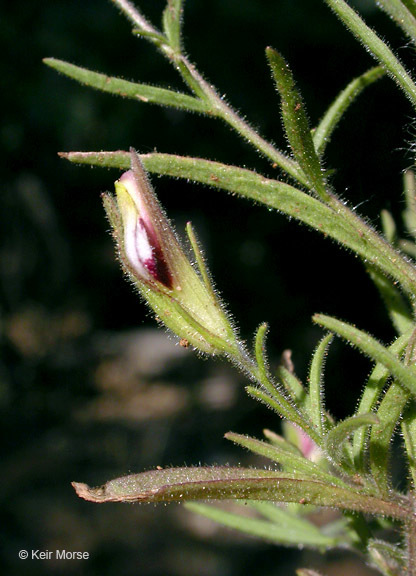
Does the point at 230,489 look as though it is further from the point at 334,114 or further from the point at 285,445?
the point at 334,114

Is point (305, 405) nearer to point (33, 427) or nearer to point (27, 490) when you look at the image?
point (27, 490)

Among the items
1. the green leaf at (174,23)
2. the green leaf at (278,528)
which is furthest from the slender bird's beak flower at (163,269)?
the green leaf at (278,528)

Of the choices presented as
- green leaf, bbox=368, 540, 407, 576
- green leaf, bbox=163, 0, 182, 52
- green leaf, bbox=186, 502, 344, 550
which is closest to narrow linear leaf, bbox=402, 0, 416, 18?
green leaf, bbox=163, 0, 182, 52

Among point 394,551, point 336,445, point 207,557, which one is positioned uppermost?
point 336,445

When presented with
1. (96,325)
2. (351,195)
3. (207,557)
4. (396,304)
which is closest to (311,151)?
(396,304)

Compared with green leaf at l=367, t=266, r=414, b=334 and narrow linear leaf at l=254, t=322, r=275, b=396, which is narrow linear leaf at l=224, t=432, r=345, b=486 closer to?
narrow linear leaf at l=254, t=322, r=275, b=396

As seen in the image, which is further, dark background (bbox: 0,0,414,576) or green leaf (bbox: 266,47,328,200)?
dark background (bbox: 0,0,414,576)

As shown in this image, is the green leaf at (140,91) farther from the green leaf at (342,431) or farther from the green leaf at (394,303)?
the green leaf at (342,431)
